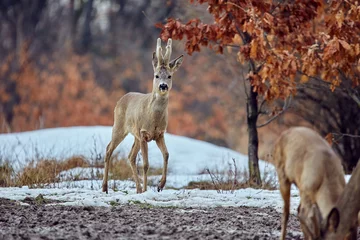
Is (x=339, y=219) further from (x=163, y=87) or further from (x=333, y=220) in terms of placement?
(x=163, y=87)

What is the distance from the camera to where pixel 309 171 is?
250 inches

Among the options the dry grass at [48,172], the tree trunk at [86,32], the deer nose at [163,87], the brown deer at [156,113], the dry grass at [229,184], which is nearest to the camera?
the deer nose at [163,87]

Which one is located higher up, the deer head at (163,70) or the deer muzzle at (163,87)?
the deer head at (163,70)

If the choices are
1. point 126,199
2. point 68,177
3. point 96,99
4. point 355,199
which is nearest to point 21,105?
point 96,99

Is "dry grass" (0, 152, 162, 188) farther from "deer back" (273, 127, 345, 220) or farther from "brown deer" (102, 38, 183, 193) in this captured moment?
"deer back" (273, 127, 345, 220)

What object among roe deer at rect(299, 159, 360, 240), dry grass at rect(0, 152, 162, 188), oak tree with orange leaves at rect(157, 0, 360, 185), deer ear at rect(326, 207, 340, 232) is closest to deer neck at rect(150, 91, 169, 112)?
oak tree with orange leaves at rect(157, 0, 360, 185)

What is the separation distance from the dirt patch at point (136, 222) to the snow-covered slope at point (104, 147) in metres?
6.07

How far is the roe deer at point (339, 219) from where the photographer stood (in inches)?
235

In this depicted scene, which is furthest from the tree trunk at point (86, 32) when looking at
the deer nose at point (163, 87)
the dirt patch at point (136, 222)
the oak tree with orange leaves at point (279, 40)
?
the dirt patch at point (136, 222)

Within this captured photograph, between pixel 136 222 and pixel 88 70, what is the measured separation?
27.3 metres

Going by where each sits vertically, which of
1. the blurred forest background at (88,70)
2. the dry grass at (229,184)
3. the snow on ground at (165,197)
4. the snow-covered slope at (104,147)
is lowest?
the snow on ground at (165,197)

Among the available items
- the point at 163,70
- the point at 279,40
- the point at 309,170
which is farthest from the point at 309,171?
the point at 279,40

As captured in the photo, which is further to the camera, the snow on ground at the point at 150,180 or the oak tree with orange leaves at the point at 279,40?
the oak tree with orange leaves at the point at 279,40

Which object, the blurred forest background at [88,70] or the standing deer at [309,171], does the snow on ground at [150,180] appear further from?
the blurred forest background at [88,70]
